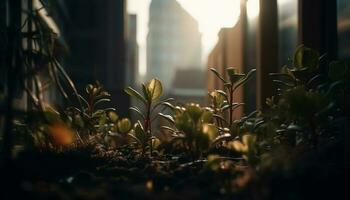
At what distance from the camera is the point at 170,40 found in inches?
4732

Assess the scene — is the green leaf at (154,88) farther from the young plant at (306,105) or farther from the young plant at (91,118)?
the young plant at (306,105)

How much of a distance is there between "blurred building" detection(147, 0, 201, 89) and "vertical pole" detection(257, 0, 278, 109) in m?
105

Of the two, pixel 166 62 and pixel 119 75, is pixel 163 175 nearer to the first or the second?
pixel 119 75

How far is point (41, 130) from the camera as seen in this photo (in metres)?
2.24

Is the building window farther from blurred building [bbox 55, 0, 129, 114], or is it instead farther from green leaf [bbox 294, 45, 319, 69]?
blurred building [bbox 55, 0, 129, 114]

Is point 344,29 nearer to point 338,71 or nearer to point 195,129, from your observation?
point 338,71

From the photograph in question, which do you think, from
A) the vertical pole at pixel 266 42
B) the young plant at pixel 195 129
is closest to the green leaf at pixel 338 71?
the young plant at pixel 195 129

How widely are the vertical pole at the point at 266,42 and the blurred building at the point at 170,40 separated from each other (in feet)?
345

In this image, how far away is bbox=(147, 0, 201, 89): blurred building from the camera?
381ft

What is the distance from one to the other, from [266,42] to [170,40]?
370ft

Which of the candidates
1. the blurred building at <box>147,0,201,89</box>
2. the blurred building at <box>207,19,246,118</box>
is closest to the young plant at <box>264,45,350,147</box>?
the blurred building at <box>207,19,246,118</box>

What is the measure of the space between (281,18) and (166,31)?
375 feet

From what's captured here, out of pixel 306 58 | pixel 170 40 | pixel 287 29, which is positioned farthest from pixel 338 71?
pixel 170 40

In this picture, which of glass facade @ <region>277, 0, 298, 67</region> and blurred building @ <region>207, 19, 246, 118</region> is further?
blurred building @ <region>207, 19, 246, 118</region>
